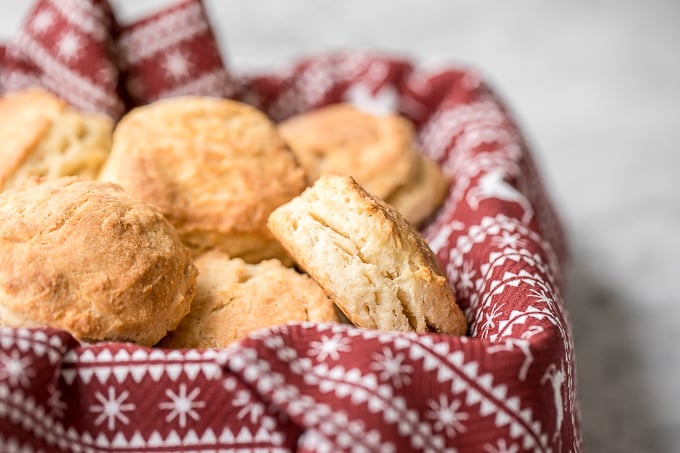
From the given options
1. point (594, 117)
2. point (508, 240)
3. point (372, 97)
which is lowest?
point (594, 117)

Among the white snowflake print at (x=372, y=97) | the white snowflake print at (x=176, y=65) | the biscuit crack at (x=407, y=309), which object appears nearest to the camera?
the biscuit crack at (x=407, y=309)

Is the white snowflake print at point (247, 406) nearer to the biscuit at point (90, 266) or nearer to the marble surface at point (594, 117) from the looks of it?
the biscuit at point (90, 266)

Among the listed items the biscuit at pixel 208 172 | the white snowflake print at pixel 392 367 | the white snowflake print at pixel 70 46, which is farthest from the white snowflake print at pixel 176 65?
the white snowflake print at pixel 392 367

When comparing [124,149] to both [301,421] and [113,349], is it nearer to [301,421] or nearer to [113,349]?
[113,349]

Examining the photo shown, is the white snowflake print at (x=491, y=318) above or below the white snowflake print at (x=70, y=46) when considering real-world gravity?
below

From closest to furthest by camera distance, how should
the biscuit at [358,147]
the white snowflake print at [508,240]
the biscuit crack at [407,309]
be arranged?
the biscuit crack at [407,309]
the white snowflake print at [508,240]
the biscuit at [358,147]

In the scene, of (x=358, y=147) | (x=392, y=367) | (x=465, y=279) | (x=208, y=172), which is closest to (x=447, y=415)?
(x=392, y=367)

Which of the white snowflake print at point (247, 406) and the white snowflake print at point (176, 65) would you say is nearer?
the white snowflake print at point (247, 406)

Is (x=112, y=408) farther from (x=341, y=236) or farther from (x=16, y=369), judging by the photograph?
(x=341, y=236)
